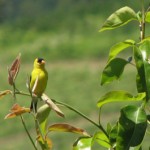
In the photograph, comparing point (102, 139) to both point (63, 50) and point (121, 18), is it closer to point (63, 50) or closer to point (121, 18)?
point (121, 18)

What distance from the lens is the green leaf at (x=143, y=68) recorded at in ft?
3.14

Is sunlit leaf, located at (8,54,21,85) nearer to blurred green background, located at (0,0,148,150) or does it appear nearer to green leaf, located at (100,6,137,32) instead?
green leaf, located at (100,6,137,32)

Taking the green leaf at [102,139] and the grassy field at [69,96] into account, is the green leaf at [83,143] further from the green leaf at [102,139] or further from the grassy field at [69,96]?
the grassy field at [69,96]

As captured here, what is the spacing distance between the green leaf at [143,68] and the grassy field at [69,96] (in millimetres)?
8236

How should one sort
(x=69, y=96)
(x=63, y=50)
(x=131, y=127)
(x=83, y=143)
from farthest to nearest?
(x=63, y=50), (x=69, y=96), (x=83, y=143), (x=131, y=127)

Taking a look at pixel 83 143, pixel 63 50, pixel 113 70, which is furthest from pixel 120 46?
pixel 63 50

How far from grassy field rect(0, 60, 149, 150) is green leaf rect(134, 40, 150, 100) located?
27.0 ft

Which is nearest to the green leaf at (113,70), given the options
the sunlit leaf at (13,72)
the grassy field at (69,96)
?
the sunlit leaf at (13,72)

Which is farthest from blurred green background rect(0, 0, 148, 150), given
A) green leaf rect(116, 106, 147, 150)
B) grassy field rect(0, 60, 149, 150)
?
green leaf rect(116, 106, 147, 150)

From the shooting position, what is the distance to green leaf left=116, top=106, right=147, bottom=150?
90 cm

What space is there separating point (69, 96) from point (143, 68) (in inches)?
434

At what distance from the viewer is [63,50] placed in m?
14.4

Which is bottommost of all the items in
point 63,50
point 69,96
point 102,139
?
point 69,96

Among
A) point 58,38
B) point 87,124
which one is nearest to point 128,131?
point 87,124
